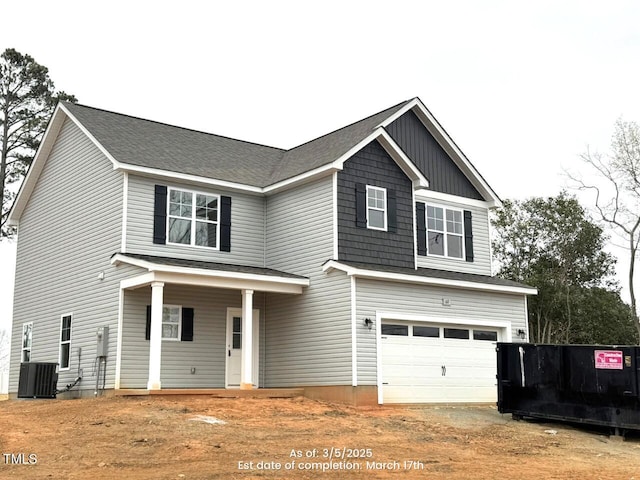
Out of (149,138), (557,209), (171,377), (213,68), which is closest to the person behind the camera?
(171,377)

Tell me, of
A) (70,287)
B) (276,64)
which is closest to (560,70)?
(276,64)

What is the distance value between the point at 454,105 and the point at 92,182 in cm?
1242

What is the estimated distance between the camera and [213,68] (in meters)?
25.4

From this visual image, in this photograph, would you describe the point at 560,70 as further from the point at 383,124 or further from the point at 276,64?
the point at 276,64

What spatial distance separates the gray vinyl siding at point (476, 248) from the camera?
2266cm

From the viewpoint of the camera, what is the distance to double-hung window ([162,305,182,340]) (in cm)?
1944

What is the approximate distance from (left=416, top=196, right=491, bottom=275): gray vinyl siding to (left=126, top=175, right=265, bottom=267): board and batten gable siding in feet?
15.7

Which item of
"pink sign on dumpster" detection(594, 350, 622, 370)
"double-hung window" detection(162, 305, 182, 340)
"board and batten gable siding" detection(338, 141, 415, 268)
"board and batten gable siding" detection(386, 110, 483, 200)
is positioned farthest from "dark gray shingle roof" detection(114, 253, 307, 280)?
"pink sign on dumpster" detection(594, 350, 622, 370)

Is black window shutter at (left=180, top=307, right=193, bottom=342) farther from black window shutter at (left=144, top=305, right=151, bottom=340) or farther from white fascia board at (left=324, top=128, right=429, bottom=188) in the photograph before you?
white fascia board at (left=324, top=128, right=429, bottom=188)

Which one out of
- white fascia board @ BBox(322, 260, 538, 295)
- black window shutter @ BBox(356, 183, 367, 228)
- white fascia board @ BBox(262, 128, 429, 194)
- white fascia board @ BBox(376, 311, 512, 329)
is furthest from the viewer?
black window shutter @ BBox(356, 183, 367, 228)

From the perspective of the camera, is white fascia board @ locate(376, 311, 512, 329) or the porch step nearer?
the porch step

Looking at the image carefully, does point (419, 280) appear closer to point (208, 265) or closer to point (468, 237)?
point (468, 237)

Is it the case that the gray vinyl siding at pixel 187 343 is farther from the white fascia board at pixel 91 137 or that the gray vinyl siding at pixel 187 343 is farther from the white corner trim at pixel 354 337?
the white corner trim at pixel 354 337

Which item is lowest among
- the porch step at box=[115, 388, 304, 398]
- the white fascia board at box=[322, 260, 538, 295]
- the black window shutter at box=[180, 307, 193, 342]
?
the porch step at box=[115, 388, 304, 398]
